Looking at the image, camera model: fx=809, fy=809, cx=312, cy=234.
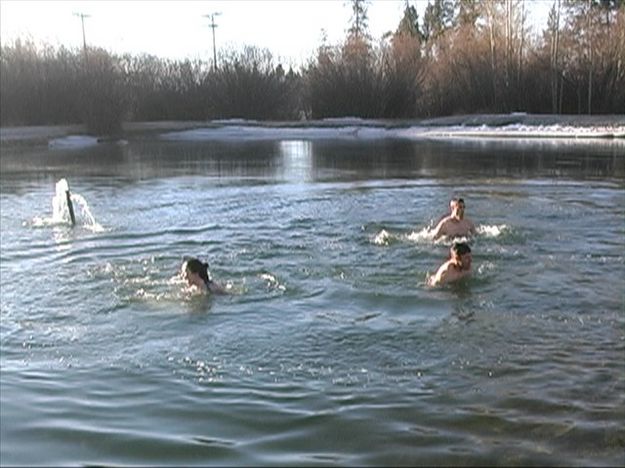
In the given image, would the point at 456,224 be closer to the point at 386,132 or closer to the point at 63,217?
the point at 63,217

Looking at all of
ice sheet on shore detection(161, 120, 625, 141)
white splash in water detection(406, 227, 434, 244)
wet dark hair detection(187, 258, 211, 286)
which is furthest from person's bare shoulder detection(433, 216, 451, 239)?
ice sheet on shore detection(161, 120, 625, 141)

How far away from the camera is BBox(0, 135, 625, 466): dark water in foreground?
235 inches

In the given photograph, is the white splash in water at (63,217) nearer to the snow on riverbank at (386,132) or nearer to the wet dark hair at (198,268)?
the wet dark hair at (198,268)

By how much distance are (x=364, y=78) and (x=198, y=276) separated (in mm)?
45260

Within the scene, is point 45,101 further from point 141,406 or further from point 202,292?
point 141,406

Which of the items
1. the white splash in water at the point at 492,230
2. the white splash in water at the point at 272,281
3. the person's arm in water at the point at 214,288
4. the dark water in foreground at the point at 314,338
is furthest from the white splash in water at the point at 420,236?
Answer: the person's arm in water at the point at 214,288

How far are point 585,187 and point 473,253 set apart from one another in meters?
9.40

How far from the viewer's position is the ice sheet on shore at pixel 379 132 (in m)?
39.8

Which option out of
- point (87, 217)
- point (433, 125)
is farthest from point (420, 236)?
point (433, 125)

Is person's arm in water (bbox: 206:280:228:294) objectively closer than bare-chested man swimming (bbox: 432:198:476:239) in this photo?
Yes

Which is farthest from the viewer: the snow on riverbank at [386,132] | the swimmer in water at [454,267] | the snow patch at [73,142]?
the snow patch at [73,142]

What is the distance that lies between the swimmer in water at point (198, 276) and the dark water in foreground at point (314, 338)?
0.24 metres

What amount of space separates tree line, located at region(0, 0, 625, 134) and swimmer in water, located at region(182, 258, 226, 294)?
4169cm

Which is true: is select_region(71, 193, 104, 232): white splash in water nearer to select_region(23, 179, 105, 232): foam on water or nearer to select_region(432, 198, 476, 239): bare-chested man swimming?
select_region(23, 179, 105, 232): foam on water
